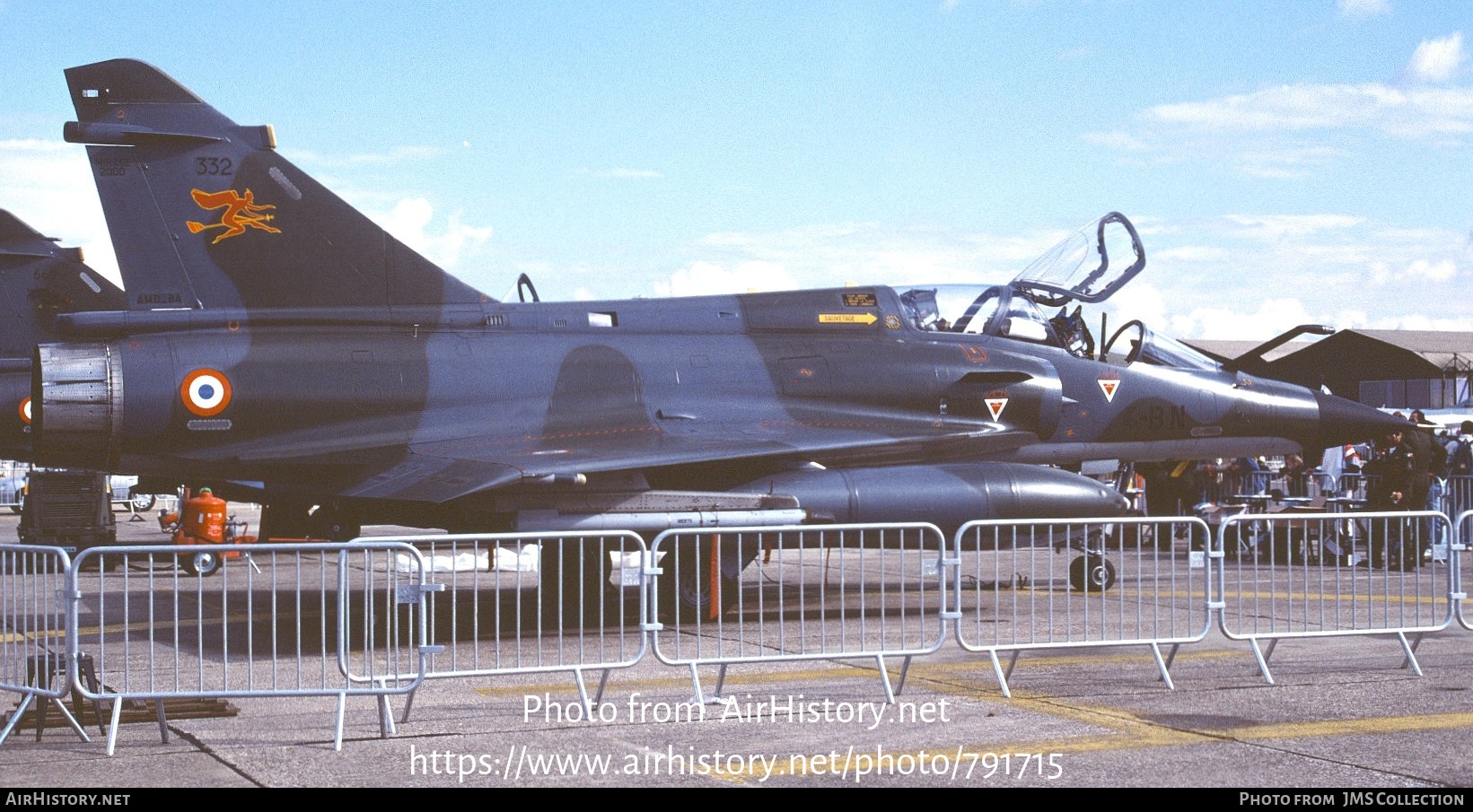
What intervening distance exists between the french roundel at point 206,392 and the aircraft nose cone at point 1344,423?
1097 centimetres

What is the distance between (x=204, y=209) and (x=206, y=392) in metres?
1.74

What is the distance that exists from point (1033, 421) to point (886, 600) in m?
3.12

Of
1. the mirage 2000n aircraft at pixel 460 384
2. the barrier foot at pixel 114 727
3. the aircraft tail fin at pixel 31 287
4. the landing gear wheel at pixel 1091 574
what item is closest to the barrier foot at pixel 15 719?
the barrier foot at pixel 114 727

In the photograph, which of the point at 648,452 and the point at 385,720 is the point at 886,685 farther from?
the point at 648,452

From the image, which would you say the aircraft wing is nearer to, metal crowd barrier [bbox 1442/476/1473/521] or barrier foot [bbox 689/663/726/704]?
barrier foot [bbox 689/663/726/704]

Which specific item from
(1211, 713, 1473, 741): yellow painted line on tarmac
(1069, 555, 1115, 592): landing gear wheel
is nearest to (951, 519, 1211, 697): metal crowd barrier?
(1069, 555, 1115, 592): landing gear wheel

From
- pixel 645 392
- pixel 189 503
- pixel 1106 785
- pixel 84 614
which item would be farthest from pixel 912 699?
pixel 189 503

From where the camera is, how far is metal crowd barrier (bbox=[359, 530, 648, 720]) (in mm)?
7738

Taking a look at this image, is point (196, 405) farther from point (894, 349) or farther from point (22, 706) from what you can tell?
point (894, 349)

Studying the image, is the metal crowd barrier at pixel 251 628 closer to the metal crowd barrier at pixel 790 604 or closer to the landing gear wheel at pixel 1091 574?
the metal crowd barrier at pixel 790 604

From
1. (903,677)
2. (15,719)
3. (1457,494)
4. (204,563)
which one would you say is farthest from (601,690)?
(1457,494)

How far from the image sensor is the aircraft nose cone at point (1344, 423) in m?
15.6

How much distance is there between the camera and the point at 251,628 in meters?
8.02

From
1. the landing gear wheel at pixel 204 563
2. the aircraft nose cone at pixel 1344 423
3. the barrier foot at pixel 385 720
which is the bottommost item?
the landing gear wheel at pixel 204 563
